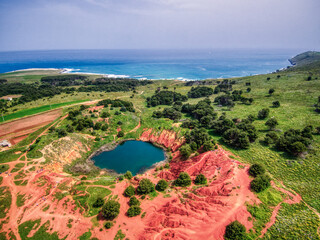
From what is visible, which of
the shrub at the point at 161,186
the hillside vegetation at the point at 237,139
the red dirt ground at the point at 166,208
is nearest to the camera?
the red dirt ground at the point at 166,208

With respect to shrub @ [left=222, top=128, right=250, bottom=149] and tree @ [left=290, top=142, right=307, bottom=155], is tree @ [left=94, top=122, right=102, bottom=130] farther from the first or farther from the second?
tree @ [left=290, top=142, right=307, bottom=155]

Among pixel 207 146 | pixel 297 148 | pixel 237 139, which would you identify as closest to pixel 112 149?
pixel 207 146

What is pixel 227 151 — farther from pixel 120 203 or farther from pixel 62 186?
pixel 62 186

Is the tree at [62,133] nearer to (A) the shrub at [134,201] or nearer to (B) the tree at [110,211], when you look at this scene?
(B) the tree at [110,211]

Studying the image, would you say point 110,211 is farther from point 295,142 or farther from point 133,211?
point 295,142

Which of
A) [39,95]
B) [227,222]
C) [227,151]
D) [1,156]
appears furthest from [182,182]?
[39,95]

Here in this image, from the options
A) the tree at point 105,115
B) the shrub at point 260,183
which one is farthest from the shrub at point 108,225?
the tree at point 105,115
